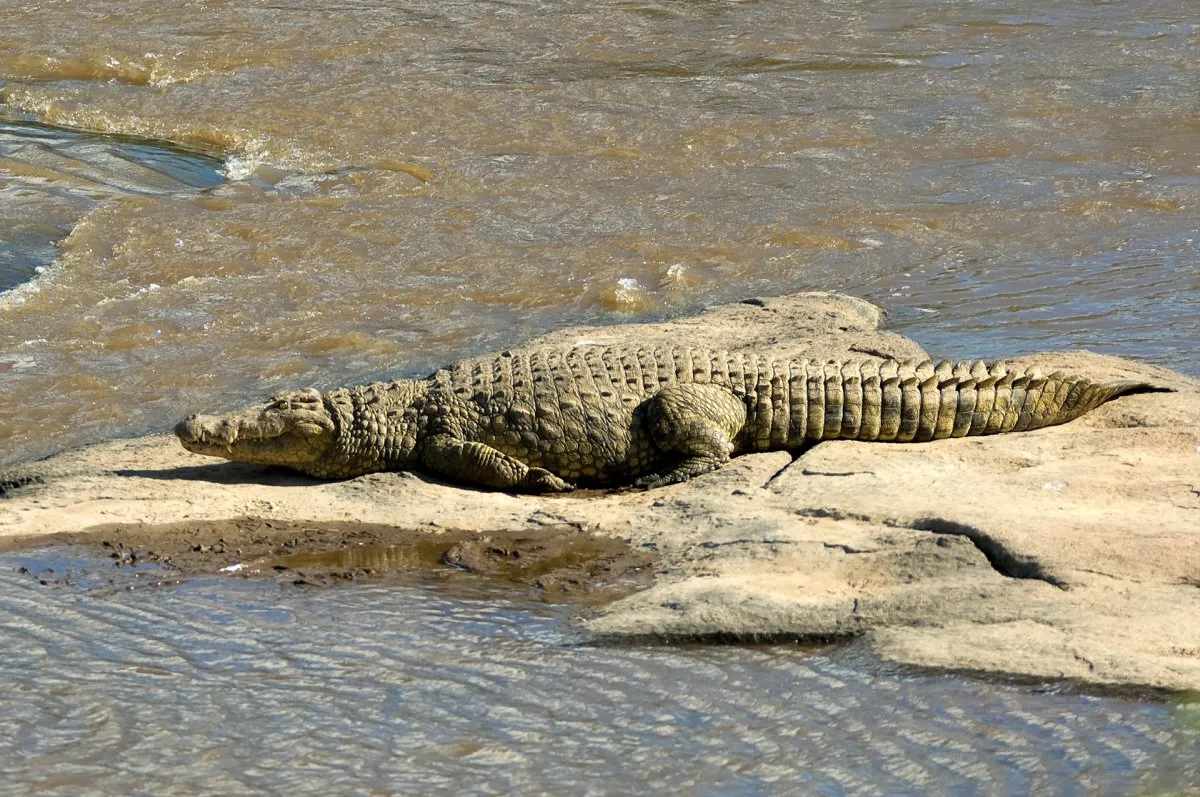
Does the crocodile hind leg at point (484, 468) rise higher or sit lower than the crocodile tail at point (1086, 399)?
lower

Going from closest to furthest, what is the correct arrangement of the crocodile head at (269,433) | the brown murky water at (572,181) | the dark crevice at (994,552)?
1. the dark crevice at (994,552)
2. the crocodile head at (269,433)
3. the brown murky water at (572,181)

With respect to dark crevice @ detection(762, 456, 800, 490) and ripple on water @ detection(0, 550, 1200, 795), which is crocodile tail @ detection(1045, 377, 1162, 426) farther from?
ripple on water @ detection(0, 550, 1200, 795)

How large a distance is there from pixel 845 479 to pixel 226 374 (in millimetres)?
4075

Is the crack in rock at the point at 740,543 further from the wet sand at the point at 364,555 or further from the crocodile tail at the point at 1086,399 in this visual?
the crocodile tail at the point at 1086,399

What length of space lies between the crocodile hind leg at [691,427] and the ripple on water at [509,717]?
172 cm

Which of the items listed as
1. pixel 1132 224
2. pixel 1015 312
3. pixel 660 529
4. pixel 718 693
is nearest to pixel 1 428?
pixel 660 529

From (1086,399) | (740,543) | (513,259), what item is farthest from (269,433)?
(513,259)

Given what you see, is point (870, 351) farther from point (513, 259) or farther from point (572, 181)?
point (572, 181)

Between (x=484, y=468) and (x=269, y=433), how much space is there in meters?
1.02

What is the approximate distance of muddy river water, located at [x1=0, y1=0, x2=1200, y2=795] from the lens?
12.4 feet

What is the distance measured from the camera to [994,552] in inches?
184

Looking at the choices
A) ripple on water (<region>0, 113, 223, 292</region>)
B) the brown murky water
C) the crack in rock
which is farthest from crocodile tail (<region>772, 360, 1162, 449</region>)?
ripple on water (<region>0, 113, 223, 292</region>)

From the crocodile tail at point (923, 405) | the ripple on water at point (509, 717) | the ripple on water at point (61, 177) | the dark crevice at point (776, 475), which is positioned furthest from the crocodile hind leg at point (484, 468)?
the ripple on water at point (61, 177)

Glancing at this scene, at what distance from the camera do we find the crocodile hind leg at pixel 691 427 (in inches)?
247
